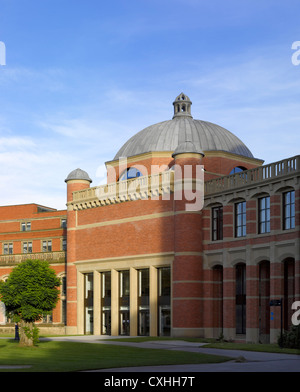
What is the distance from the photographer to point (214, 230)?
163 ft

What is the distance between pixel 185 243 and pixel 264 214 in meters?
7.16

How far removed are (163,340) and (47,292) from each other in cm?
932

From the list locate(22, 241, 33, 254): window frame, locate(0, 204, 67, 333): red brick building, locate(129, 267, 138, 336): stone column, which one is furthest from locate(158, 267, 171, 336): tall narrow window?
locate(22, 241, 33, 254): window frame

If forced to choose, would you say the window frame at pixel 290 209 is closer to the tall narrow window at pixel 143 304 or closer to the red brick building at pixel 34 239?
the tall narrow window at pixel 143 304

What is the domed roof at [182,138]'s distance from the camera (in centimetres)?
6159

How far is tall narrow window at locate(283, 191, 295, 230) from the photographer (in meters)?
42.7

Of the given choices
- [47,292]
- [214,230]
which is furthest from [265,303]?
[47,292]

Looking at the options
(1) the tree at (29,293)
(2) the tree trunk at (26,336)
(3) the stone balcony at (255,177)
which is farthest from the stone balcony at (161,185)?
(2) the tree trunk at (26,336)

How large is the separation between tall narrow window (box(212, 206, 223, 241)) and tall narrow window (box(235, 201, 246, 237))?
5.71ft

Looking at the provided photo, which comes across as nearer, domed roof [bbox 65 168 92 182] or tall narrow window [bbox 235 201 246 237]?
tall narrow window [bbox 235 201 246 237]

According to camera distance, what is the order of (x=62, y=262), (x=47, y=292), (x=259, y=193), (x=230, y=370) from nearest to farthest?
(x=230, y=370)
(x=47, y=292)
(x=259, y=193)
(x=62, y=262)

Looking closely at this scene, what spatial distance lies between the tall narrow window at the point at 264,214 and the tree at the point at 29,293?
1478cm

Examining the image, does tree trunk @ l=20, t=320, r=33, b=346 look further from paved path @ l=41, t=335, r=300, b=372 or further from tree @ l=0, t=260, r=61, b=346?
paved path @ l=41, t=335, r=300, b=372
